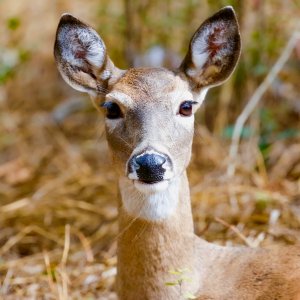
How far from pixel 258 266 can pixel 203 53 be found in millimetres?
1128

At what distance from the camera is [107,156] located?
784 cm

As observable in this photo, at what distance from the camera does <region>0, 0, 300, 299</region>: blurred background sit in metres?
5.77

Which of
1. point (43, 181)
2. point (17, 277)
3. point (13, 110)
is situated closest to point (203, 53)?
point (17, 277)

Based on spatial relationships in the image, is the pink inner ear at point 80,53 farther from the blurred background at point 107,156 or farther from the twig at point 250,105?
the twig at point 250,105

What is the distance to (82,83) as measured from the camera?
4.60 meters

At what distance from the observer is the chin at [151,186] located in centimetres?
390

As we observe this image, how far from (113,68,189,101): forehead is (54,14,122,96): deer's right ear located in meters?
0.18

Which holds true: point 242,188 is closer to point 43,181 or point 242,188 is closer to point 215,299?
point 43,181

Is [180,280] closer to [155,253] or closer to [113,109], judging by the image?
A: [155,253]

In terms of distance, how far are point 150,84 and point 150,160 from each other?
0.60 metres

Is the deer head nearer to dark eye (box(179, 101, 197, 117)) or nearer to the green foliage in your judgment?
dark eye (box(179, 101, 197, 117))

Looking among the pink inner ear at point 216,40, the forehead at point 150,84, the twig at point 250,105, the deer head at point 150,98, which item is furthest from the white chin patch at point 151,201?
the twig at point 250,105

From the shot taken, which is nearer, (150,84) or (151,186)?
(151,186)

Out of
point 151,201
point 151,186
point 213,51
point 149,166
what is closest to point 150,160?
point 149,166
